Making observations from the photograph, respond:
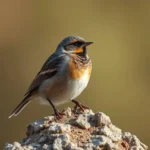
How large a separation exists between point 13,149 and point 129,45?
10.8 metres

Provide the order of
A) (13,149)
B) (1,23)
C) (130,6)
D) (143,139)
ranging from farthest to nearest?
(130,6)
(1,23)
(143,139)
(13,149)

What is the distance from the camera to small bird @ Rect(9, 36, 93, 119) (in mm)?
10508

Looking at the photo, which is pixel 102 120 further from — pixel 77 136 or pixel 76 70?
pixel 76 70

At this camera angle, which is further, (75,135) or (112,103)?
(112,103)

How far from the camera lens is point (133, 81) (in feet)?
56.7

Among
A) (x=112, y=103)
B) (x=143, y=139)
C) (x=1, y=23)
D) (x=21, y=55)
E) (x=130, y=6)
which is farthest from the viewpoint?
(x=130, y=6)

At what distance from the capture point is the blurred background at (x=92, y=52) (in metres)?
15.6

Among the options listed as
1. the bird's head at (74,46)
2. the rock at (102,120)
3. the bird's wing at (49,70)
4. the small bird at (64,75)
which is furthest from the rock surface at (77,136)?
the bird's head at (74,46)

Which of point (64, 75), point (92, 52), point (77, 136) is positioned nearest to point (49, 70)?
point (64, 75)

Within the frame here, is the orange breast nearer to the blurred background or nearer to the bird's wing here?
the bird's wing

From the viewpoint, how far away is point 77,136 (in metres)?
8.32

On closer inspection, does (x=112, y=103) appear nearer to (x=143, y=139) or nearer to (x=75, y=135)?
(x=143, y=139)

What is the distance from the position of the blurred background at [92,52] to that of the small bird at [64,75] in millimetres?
4017

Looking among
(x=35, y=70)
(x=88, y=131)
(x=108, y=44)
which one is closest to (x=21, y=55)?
(x=35, y=70)
